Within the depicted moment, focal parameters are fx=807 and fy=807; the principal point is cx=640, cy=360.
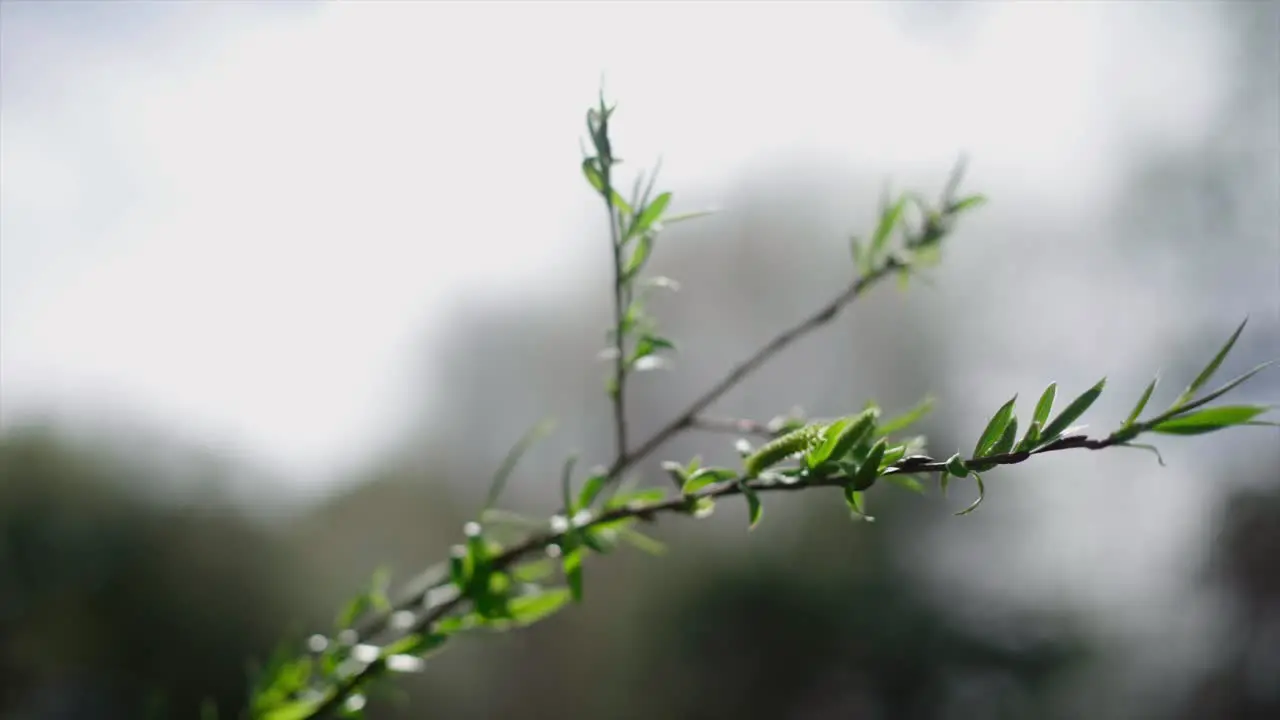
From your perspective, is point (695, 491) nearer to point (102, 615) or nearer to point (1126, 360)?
point (1126, 360)

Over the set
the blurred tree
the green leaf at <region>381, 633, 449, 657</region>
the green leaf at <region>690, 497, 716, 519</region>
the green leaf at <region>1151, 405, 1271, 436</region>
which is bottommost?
the blurred tree

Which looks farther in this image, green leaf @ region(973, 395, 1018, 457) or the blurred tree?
the blurred tree

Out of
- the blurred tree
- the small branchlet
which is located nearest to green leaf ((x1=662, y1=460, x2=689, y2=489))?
the small branchlet

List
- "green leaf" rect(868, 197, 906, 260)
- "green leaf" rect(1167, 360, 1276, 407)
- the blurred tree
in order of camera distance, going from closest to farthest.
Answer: "green leaf" rect(1167, 360, 1276, 407) < "green leaf" rect(868, 197, 906, 260) < the blurred tree

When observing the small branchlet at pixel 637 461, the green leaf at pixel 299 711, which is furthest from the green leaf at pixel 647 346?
the green leaf at pixel 299 711

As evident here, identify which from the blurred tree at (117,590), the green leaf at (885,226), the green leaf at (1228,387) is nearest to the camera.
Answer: the green leaf at (1228,387)

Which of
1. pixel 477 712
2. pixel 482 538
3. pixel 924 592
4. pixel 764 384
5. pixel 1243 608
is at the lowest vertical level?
pixel 477 712

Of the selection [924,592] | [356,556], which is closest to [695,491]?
[356,556]

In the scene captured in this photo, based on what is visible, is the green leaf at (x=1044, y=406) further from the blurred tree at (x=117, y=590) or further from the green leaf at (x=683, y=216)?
the blurred tree at (x=117, y=590)

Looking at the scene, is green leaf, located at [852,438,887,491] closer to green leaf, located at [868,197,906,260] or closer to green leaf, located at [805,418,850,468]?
green leaf, located at [805,418,850,468]
